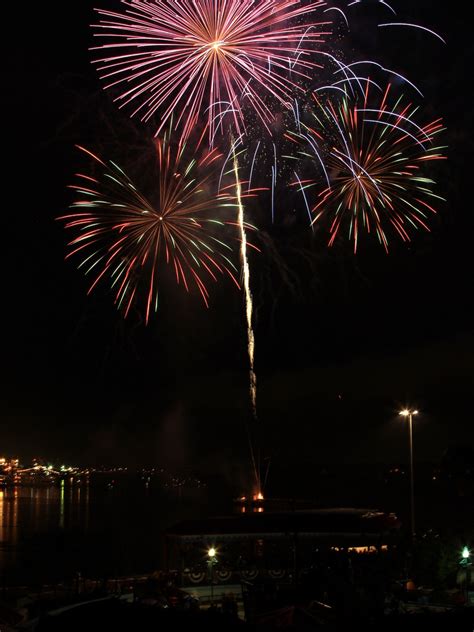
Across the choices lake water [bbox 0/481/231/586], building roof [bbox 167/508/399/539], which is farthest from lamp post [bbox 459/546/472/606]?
lake water [bbox 0/481/231/586]

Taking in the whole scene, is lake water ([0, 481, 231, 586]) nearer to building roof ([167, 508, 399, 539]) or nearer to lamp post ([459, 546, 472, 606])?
building roof ([167, 508, 399, 539])

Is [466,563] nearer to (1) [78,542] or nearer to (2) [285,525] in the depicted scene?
(2) [285,525]

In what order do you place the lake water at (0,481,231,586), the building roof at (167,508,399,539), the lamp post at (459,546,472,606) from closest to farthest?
1. the lamp post at (459,546,472,606)
2. the building roof at (167,508,399,539)
3. the lake water at (0,481,231,586)

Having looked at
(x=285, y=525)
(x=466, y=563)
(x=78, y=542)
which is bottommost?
(x=78, y=542)

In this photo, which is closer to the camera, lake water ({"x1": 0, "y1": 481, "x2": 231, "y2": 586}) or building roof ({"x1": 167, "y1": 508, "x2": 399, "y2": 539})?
building roof ({"x1": 167, "y1": 508, "x2": 399, "y2": 539})

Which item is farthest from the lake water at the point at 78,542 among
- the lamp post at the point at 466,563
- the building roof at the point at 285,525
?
the lamp post at the point at 466,563

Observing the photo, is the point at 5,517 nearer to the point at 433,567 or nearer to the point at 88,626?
the point at 433,567

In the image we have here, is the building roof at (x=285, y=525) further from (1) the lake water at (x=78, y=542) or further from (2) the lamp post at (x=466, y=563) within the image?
(1) the lake water at (x=78, y=542)

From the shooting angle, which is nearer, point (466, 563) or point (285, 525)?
point (466, 563)

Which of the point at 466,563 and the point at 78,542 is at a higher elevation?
the point at 466,563

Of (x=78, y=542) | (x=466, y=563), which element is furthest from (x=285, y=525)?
(x=78, y=542)

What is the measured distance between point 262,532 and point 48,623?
11.7 m

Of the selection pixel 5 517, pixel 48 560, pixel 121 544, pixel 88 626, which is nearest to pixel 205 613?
pixel 88 626

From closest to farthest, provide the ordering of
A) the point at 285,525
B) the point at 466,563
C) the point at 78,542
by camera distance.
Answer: the point at 466,563 < the point at 285,525 < the point at 78,542
